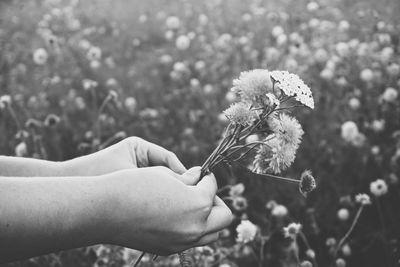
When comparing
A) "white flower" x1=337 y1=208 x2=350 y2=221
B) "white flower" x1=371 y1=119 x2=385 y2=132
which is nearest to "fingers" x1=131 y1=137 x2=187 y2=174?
"white flower" x1=337 y1=208 x2=350 y2=221

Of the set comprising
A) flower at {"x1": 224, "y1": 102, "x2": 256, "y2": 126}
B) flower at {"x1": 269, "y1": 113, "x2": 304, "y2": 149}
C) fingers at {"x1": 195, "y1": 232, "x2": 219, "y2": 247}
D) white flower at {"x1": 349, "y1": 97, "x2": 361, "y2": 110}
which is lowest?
white flower at {"x1": 349, "y1": 97, "x2": 361, "y2": 110}

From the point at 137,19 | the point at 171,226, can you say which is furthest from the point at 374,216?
the point at 137,19

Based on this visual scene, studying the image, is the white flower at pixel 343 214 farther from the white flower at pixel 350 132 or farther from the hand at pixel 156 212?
the hand at pixel 156 212

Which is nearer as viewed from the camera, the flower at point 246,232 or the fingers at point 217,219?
the fingers at point 217,219

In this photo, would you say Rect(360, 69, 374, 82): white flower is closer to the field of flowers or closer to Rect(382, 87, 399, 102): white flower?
the field of flowers

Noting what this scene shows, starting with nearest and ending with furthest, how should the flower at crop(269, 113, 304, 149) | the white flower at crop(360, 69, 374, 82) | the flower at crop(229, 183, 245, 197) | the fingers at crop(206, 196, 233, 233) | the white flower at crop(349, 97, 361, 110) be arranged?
the fingers at crop(206, 196, 233, 233)
the flower at crop(269, 113, 304, 149)
the flower at crop(229, 183, 245, 197)
the white flower at crop(349, 97, 361, 110)
the white flower at crop(360, 69, 374, 82)

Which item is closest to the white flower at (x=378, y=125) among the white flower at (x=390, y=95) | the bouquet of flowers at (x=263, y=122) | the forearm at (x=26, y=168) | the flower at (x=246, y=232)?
the white flower at (x=390, y=95)
